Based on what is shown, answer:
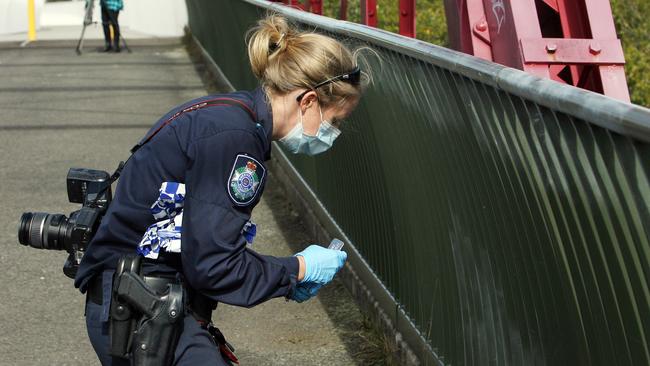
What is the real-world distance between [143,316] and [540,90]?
3.78 ft

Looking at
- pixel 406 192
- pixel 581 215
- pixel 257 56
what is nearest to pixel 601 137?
pixel 581 215

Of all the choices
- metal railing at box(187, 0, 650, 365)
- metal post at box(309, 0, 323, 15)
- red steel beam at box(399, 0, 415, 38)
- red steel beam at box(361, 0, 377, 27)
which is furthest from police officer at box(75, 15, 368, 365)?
metal post at box(309, 0, 323, 15)

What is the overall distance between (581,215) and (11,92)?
12.9 m

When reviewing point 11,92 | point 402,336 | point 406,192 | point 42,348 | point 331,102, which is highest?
point 331,102

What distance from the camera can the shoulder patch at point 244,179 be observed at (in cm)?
275

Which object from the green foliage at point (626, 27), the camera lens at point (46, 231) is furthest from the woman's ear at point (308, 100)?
the green foliage at point (626, 27)

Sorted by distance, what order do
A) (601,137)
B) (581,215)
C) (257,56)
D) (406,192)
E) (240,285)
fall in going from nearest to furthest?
1. (601,137)
2. (581,215)
3. (240,285)
4. (257,56)
5. (406,192)

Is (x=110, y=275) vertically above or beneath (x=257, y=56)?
beneath

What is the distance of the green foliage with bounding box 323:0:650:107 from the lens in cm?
1444

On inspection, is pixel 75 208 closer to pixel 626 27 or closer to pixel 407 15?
pixel 407 15

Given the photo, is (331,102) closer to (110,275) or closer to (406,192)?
(110,275)

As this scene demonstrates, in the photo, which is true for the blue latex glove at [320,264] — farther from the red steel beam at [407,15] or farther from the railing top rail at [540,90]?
the red steel beam at [407,15]

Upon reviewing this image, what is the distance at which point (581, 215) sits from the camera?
8.30 feet

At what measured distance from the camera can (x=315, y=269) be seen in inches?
123
